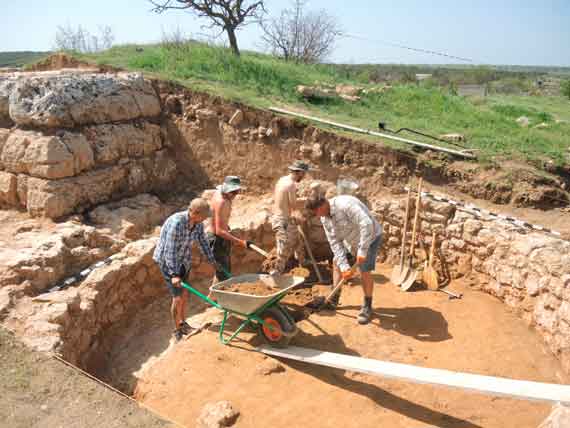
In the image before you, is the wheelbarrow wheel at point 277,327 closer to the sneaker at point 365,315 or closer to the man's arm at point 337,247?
the man's arm at point 337,247

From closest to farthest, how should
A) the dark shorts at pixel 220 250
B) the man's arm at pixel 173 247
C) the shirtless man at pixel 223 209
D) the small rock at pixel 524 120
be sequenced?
the man's arm at pixel 173 247 → the shirtless man at pixel 223 209 → the dark shorts at pixel 220 250 → the small rock at pixel 524 120

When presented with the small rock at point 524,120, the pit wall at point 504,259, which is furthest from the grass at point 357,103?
the pit wall at point 504,259

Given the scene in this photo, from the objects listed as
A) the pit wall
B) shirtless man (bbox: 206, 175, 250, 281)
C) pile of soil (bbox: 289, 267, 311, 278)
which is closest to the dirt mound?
shirtless man (bbox: 206, 175, 250, 281)

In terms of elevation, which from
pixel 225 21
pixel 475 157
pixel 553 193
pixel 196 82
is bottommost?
pixel 553 193

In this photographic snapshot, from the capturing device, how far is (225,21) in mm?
14539

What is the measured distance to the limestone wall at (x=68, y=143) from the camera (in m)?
6.98

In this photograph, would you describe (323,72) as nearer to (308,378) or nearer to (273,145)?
(273,145)

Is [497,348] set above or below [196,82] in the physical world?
below

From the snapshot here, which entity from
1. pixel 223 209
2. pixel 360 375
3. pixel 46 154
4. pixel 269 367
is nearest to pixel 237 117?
pixel 46 154

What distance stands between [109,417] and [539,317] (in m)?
4.78

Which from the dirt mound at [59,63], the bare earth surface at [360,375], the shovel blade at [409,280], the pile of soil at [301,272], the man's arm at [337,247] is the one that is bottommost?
the bare earth surface at [360,375]

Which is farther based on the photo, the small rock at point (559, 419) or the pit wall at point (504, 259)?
the pit wall at point (504, 259)

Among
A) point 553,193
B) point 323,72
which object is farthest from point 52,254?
point 323,72

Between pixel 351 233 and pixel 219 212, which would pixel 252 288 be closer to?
pixel 219 212
